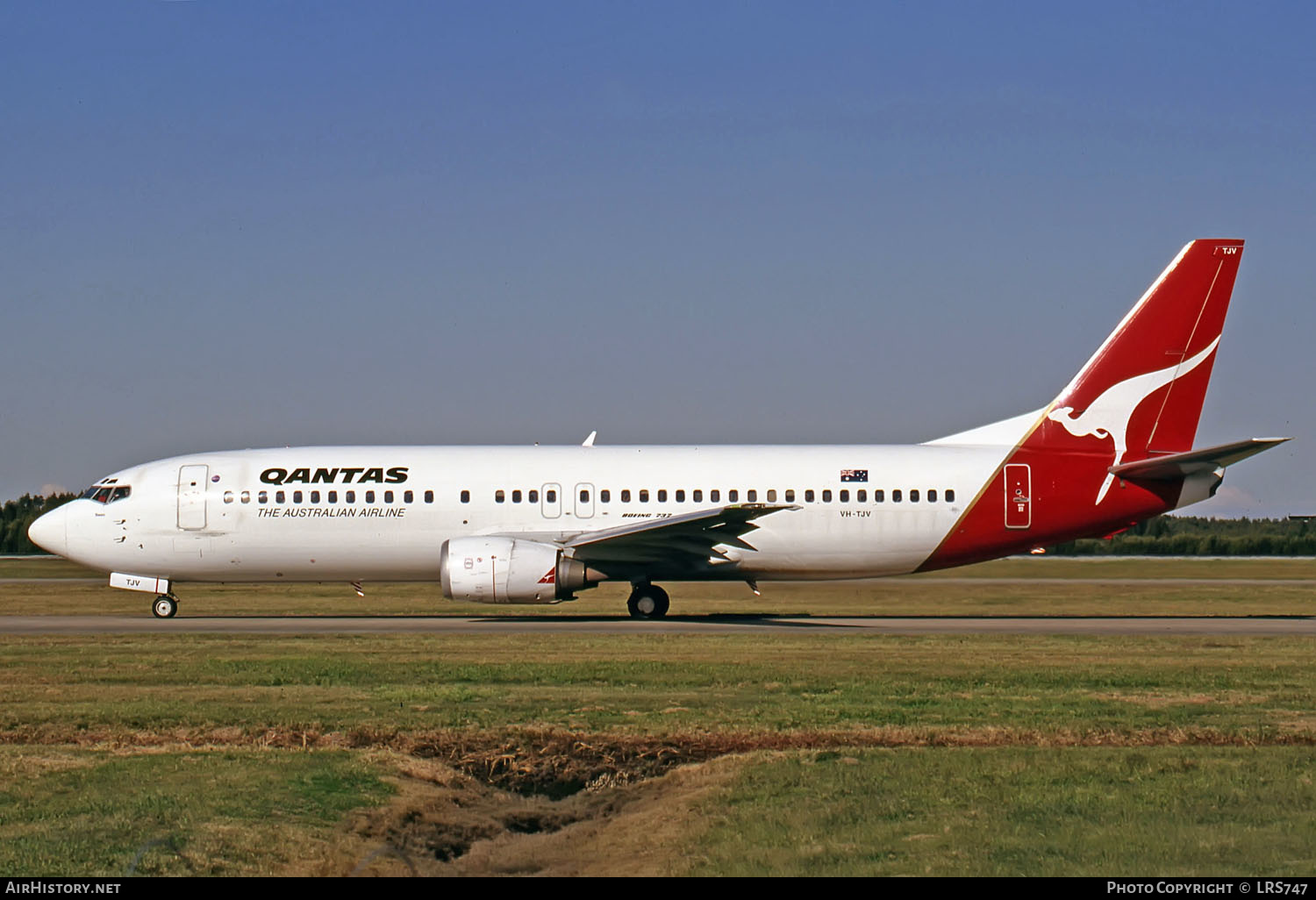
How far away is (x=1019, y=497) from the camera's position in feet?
96.1

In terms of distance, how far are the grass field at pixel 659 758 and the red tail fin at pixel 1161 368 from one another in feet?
26.8

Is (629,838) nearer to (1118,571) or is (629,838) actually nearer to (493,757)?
(493,757)

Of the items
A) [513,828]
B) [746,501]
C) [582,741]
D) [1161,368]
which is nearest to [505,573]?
[746,501]

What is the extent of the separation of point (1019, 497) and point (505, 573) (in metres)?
10.8

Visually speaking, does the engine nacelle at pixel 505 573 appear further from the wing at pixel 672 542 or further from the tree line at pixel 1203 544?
the tree line at pixel 1203 544

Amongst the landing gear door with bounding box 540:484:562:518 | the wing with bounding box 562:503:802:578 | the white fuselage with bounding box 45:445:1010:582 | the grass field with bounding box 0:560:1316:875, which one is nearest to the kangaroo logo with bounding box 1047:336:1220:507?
the white fuselage with bounding box 45:445:1010:582

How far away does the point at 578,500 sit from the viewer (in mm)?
29516

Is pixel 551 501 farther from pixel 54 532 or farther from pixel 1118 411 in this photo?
pixel 1118 411

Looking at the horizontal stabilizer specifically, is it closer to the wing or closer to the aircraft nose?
the wing

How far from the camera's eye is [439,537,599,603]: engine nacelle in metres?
27.4

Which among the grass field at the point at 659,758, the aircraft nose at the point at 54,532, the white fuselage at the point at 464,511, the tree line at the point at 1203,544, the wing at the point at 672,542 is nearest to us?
the grass field at the point at 659,758

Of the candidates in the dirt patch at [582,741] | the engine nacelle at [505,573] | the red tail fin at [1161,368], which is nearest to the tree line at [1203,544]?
the red tail fin at [1161,368]

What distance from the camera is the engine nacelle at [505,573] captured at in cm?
2739
